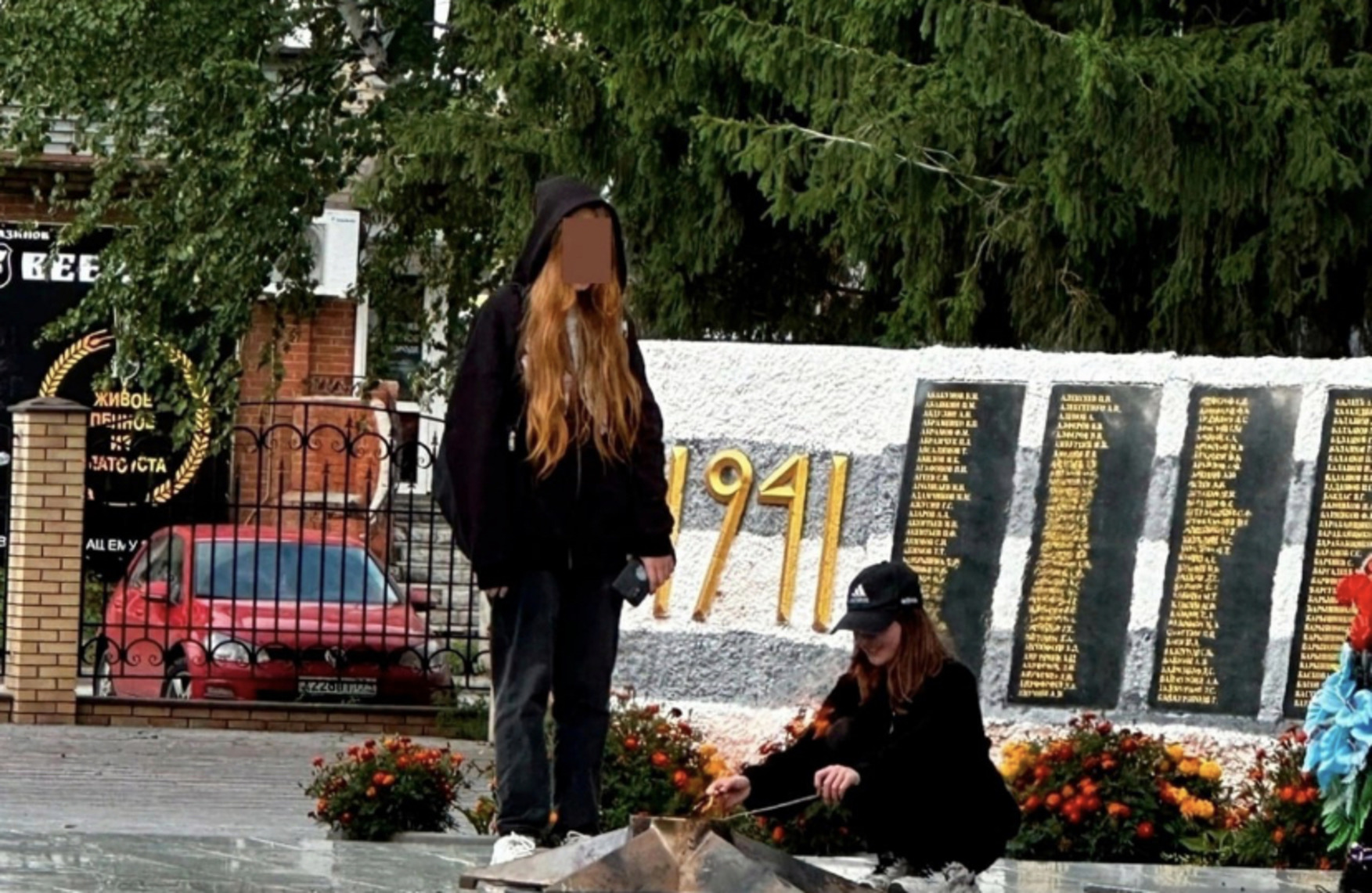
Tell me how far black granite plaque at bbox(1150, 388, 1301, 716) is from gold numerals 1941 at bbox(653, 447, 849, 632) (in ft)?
4.06

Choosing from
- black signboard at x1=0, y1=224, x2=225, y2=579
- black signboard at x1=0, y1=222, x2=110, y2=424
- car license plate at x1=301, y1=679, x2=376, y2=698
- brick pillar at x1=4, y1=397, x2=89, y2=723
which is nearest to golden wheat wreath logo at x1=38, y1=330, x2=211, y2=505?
black signboard at x1=0, y1=224, x2=225, y2=579

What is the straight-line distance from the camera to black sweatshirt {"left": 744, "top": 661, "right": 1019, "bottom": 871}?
6.64m

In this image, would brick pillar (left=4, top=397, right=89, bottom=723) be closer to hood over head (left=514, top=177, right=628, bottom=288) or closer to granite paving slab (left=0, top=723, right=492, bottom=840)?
granite paving slab (left=0, top=723, right=492, bottom=840)

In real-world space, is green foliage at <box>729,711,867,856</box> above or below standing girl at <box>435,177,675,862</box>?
below

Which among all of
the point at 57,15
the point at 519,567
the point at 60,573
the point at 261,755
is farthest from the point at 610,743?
the point at 57,15

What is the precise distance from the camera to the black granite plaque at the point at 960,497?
9.62 m

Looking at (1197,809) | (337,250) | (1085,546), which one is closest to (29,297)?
(337,250)

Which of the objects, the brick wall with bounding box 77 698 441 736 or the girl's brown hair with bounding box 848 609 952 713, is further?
the brick wall with bounding box 77 698 441 736

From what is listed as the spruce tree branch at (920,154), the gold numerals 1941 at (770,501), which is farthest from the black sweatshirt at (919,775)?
the spruce tree branch at (920,154)

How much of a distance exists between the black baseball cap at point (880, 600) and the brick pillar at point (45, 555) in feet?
32.7

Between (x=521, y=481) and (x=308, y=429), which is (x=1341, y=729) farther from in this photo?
(x=308, y=429)

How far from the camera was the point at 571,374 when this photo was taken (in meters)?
6.43

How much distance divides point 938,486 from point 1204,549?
99cm

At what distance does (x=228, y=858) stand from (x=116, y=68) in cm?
1063
